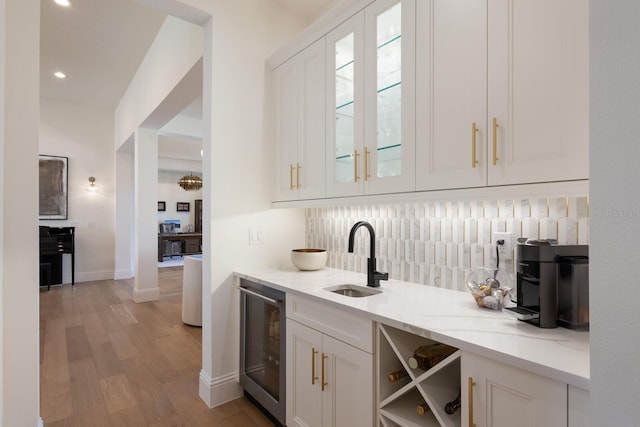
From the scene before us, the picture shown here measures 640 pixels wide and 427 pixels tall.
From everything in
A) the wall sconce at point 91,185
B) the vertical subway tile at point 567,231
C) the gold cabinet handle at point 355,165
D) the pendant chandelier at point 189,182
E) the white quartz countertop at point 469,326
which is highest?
the pendant chandelier at point 189,182

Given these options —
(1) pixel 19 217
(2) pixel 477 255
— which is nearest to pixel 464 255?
(2) pixel 477 255

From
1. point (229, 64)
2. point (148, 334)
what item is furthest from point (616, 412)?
point (148, 334)

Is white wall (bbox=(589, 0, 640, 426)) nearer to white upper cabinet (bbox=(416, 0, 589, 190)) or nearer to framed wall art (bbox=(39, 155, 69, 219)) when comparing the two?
white upper cabinet (bbox=(416, 0, 589, 190))

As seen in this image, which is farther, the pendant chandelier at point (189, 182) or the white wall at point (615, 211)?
the pendant chandelier at point (189, 182)

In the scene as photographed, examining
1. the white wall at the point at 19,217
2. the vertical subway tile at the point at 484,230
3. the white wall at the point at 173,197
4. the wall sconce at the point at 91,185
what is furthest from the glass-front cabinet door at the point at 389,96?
the white wall at the point at 173,197

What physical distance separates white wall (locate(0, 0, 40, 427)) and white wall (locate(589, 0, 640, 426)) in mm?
2360

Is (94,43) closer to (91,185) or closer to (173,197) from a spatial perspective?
(91,185)

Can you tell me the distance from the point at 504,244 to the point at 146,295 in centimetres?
506

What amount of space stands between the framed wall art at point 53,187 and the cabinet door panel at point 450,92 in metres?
6.96

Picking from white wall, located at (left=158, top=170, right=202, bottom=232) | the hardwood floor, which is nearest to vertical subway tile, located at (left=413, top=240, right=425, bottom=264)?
the hardwood floor

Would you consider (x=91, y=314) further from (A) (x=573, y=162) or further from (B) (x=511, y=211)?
(A) (x=573, y=162)

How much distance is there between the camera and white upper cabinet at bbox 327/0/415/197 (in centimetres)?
161

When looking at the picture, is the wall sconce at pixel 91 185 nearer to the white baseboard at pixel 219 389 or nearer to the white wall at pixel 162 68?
the white wall at pixel 162 68

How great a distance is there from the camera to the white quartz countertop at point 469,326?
892mm
